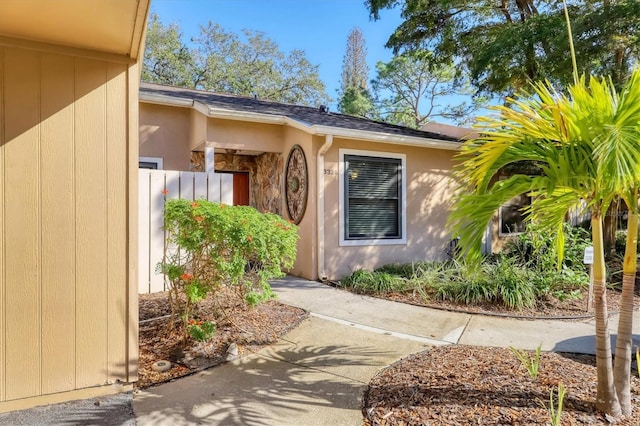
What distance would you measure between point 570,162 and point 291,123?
588 cm

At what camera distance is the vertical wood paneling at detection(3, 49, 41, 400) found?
2695 millimetres

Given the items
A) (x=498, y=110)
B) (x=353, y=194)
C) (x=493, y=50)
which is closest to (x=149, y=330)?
(x=498, y=110)

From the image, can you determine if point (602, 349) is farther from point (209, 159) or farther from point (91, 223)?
point (209, 159)

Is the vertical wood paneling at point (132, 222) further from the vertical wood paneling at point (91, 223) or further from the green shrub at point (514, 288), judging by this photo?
the green shrub at point (514, 288)

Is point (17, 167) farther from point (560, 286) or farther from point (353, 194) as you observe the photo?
point (560, 286)

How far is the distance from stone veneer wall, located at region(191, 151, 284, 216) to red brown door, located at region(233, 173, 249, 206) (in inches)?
5.0

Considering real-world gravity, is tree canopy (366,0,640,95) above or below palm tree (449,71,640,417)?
above

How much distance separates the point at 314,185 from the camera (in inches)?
283

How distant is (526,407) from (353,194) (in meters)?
5.38

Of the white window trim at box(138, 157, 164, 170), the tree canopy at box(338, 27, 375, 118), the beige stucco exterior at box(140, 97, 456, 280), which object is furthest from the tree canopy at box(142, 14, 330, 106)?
the white window trim at box(138, 157, 164, 170)

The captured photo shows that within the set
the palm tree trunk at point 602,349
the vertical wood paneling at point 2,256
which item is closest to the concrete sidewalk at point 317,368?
the vertical wood paneling at point 2,256

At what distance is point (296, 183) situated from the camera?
766 cm

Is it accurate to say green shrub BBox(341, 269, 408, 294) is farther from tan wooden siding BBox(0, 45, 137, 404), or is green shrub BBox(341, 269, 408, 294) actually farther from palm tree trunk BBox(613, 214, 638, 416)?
tan wooden siding BBox(0, 45, 137, 404)

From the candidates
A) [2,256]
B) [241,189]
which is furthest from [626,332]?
[241,189]
